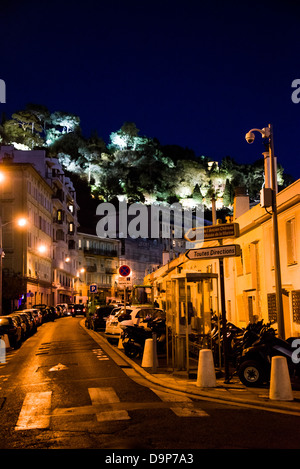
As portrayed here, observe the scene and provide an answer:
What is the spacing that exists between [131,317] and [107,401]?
13.0 m

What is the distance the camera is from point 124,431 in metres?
7.77

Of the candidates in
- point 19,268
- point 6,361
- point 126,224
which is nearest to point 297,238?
point 6,361

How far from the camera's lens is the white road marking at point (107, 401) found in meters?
8.88

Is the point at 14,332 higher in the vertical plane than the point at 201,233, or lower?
lower

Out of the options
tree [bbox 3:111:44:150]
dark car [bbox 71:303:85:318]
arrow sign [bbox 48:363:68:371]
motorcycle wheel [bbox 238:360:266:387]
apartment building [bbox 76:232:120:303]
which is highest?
tree [bbox 3:111:44:150]

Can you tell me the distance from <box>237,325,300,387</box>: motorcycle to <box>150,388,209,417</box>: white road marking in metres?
1.80

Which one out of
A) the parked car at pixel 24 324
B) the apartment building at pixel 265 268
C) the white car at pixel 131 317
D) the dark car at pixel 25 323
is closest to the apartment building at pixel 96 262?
the dark car at pixel 25 323

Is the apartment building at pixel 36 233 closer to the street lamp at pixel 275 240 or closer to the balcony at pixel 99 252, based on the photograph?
the balcony at pixel 99 252

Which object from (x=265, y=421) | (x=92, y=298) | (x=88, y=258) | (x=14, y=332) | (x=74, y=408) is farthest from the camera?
(x=88, y=258)

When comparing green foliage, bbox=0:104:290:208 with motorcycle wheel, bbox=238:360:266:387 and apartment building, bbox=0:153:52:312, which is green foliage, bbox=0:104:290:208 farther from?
motorcycle wheel, bbox=238:360:266:387

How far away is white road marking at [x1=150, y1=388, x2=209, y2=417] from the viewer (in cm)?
902

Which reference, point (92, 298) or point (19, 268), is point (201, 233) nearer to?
point (92, 298)

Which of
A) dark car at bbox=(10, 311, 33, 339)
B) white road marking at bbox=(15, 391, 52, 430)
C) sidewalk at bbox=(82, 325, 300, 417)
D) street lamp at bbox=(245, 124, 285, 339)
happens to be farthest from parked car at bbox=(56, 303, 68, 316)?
white road marking at bbox=(15, 391, 52, 430)

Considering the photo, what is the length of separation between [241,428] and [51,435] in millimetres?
2746
